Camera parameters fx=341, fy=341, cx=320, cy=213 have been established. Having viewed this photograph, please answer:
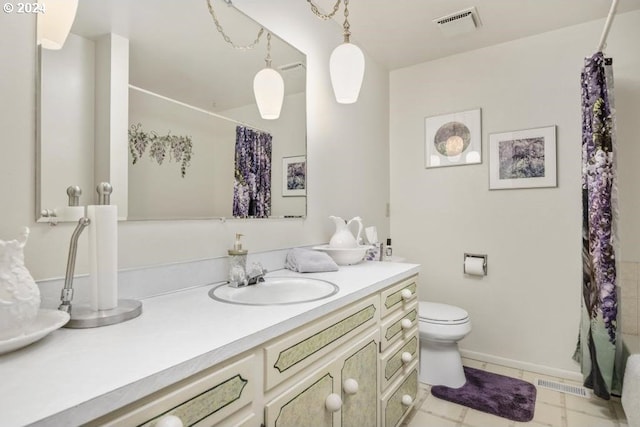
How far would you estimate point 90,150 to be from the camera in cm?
103

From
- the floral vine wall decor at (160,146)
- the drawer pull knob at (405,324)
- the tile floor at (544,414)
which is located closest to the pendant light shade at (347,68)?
the floral vine wall decor at (160,146)

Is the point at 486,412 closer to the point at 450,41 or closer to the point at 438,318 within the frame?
the point at 438,318

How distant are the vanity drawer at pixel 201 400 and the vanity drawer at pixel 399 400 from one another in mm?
860

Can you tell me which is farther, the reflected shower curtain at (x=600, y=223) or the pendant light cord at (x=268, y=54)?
the reflected shower curtain at (x=600, y=223)

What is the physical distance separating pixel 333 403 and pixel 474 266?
1859mm

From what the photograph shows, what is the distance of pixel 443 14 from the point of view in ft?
6.98

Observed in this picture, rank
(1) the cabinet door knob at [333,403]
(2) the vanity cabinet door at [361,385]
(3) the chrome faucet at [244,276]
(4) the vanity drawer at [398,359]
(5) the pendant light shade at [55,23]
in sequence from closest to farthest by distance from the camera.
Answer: (5) the pendant light shade at [55,23]
(1) the cabinet door knob at [333,403]
(2) the vanity cabinet door at [361,385]
(3) the chrome faucet at [244,276]
(4) the vanity drawer at [398,359]

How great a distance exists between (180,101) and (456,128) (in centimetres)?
208

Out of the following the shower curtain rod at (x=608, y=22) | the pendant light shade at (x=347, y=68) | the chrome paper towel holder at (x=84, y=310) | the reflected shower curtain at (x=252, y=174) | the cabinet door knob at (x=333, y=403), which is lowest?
the cabinet door knob at (x=333, y=403)

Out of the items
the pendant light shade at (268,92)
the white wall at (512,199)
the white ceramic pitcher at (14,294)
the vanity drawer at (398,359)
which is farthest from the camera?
the white wall at (512,199)

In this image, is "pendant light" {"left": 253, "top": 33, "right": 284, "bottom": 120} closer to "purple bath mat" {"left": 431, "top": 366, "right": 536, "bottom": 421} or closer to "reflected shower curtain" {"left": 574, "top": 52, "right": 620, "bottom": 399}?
"reflected shower curtain" {"left": 574, "top": 52, "right": 620, "bottom": 399}

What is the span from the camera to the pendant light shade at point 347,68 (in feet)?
→ 5.40

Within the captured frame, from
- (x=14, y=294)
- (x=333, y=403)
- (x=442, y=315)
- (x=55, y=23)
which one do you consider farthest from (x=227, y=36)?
(x=442, y=315)

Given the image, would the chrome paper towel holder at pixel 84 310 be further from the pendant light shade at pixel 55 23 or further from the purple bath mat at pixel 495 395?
the purple bath mat at pixel 495 395
